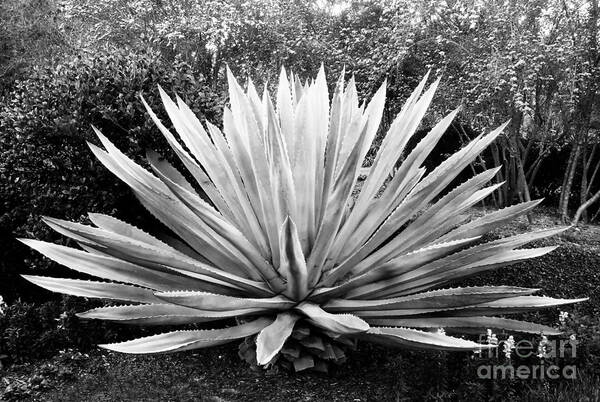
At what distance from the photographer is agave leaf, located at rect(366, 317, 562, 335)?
293 centimetres

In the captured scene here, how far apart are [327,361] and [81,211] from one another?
1961 millimetres

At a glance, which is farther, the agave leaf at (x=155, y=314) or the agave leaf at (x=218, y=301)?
the agave leaf at (x=155, y=314)

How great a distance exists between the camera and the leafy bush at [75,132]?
13.3 feet

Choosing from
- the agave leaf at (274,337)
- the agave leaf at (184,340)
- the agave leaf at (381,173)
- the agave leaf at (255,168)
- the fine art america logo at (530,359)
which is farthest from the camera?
the agave leaf at (381,173)

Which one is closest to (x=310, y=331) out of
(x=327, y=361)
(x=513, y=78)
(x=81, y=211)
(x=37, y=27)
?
(x=327, y=361)

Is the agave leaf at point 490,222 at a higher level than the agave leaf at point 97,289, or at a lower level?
higher

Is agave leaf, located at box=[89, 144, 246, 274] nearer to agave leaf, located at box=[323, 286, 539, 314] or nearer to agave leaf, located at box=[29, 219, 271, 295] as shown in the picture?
agave leaf, located at box=[29, 219, 271, 295]

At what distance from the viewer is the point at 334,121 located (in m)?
3.14

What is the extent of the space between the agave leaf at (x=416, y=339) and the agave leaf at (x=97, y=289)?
105 centimetres

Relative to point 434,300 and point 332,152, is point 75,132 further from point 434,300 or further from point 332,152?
point 434,300

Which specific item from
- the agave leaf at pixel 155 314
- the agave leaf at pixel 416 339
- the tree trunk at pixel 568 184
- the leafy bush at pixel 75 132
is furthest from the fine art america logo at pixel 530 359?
the tree trunk at pixel 568 184

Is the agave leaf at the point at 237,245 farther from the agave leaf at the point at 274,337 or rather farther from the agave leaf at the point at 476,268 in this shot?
the agave leaf at the point at 476,268

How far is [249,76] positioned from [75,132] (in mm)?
1234

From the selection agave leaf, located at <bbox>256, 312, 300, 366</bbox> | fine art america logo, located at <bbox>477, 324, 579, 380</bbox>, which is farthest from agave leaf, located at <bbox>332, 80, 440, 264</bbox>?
→ fine art america logo, located at <bbox>477, 324, 579, 380</bbox>
